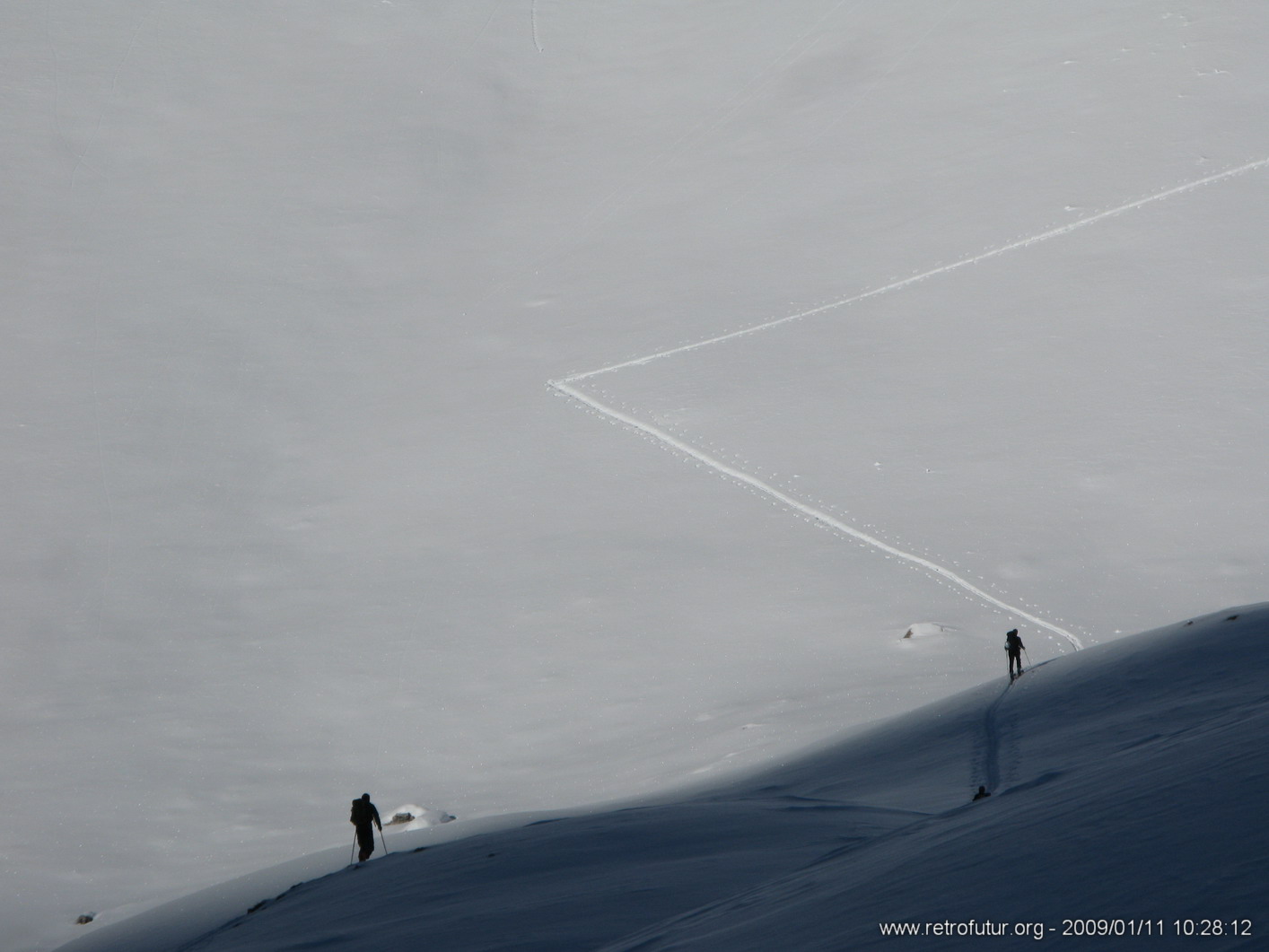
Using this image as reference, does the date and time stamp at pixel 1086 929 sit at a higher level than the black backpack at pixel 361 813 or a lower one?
lower

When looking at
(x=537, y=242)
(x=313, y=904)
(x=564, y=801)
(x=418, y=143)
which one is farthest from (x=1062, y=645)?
(x=418, y=143)

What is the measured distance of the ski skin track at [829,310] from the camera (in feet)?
23.7

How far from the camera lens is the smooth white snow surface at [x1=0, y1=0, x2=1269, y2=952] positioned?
6.74 meters

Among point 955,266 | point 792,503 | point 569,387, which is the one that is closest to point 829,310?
point 955,266

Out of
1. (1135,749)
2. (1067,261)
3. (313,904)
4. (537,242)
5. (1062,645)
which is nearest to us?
(1135,749)

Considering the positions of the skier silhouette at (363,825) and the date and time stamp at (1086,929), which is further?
the skier silhouette at (363,825)

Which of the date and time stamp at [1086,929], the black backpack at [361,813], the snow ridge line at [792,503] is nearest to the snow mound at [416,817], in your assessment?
the black backpack at [361,813]

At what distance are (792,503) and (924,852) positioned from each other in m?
5.31

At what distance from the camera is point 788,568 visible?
7.55m

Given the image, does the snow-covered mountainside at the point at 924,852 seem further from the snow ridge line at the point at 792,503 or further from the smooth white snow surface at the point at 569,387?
the snow ridge line at the point at 792,503

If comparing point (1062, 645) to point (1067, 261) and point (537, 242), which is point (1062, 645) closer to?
point (1067, 261)

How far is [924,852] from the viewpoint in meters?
2.76

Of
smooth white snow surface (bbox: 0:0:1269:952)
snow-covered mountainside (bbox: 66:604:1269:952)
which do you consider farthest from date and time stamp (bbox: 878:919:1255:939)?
smooth white snow surface (bbox: 0:0:1269:952)

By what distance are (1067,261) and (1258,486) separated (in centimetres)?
283
